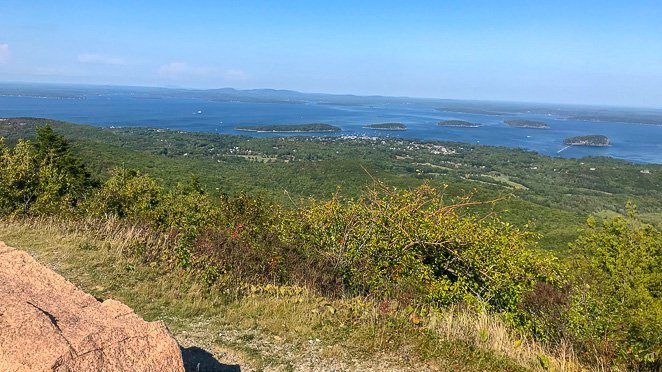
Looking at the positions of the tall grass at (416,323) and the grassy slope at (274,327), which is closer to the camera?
the grassy slope at (274,327)

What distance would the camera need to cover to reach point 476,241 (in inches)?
292

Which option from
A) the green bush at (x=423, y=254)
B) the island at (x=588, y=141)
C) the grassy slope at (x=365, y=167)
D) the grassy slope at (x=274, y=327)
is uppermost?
the green bush at (x=423, y=254)

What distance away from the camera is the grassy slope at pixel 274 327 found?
16.2 ft

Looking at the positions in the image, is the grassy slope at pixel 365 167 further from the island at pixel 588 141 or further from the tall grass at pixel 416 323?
the island at pixel 588 141

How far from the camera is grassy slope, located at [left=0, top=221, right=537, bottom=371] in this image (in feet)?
16.2

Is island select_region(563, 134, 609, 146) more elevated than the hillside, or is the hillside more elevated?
the hillside

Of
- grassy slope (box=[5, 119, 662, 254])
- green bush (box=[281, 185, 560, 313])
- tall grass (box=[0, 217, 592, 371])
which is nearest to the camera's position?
tall grass (box=[0, 217, 592, 371])

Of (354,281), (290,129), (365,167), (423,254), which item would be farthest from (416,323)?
(290,129)

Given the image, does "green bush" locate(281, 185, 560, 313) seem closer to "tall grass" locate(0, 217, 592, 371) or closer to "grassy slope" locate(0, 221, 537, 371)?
"tall grass" locate(0, 217, 592, 371)

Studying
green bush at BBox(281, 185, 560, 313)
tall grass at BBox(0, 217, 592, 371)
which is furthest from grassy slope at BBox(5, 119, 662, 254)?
tall grass at BBox(0, 217, 592, 371)

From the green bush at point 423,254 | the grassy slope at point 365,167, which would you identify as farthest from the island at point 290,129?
the green bush at point 423,254

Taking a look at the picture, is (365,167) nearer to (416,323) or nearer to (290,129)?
(416,323)

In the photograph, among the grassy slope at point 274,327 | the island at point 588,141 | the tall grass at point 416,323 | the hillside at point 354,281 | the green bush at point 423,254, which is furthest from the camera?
the island at point 588,141

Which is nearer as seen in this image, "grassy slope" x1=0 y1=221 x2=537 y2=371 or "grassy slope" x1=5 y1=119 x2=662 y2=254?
"grassy slope" x1=0 y1=221 x2=537 y2=371
